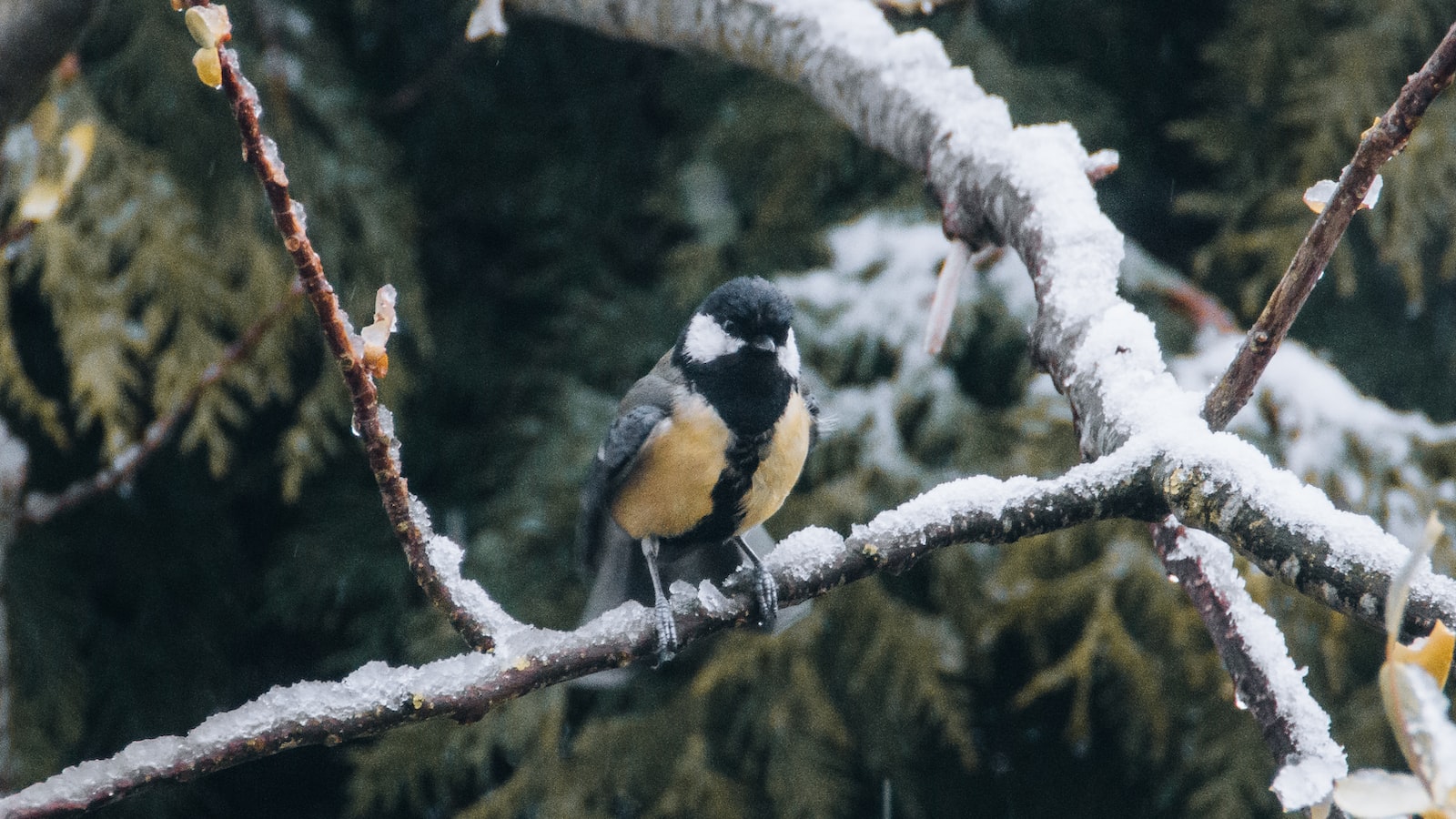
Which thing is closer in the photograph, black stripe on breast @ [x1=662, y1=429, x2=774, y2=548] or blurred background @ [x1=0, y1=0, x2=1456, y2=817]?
black stripe on breast @ [x1=662, y1=429, x2=774, y2=548]

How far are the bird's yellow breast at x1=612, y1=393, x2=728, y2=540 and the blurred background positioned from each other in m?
0.61

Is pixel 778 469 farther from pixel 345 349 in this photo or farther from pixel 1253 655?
pixel 345 349

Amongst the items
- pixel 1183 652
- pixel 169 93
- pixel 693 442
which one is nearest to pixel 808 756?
pixel 1183 652

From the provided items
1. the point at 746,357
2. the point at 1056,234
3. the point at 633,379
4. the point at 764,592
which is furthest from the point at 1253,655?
the point at 633,379

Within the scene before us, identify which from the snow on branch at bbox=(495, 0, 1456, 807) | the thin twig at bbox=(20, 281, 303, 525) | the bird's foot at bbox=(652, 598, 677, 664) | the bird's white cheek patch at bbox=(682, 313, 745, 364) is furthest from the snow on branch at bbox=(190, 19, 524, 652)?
the thin twig at bbox=(20, 281, 303, 525)

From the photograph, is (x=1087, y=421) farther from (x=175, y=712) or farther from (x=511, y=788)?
(x=175, y=712)

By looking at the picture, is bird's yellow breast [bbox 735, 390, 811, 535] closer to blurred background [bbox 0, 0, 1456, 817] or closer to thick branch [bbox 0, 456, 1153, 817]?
thick branch [bbox 0, 456, 1153, 817]

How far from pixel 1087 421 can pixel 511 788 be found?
1527 millimetres

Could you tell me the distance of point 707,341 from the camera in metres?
1.62

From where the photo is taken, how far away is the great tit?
4.96 feet

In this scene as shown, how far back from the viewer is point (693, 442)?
1516 millimetres

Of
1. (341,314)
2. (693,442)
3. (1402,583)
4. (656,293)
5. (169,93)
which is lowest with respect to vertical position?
(1402,583)

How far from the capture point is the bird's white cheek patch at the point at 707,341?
159 centimetres

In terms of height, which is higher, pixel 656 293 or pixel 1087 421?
pixel 656 293
